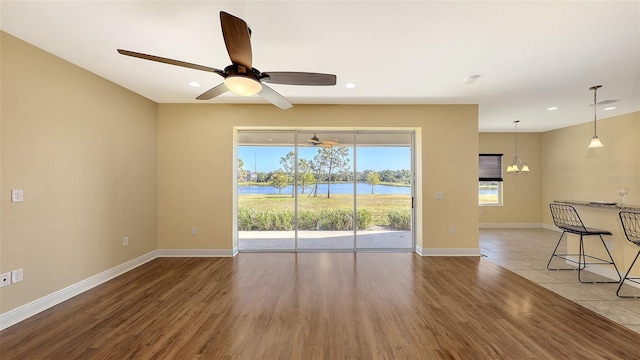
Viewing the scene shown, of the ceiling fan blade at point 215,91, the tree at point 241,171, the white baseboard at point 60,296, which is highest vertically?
the ceiling fan blade at point 215,91

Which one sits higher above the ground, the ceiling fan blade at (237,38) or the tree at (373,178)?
the ceiling fan blade at (237,38)

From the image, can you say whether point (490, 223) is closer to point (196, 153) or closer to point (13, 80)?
point (196, 153)

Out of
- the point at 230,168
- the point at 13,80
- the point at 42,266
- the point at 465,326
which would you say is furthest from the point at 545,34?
the point at 42,266

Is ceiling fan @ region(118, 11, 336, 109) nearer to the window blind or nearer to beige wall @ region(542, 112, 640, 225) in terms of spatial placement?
the window blind

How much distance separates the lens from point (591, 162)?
5738 millimetres

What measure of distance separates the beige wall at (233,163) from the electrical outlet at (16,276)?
1.95m

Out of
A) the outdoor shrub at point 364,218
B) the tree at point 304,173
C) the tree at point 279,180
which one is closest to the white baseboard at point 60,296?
the tree at point 279,180

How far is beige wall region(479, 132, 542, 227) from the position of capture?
22.7 ft

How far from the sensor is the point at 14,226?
2.31 meters

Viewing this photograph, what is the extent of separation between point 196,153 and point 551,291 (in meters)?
5.47

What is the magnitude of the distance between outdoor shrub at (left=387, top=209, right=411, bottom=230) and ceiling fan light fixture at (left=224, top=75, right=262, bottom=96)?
141 inches

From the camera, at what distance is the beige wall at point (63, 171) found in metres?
2.31

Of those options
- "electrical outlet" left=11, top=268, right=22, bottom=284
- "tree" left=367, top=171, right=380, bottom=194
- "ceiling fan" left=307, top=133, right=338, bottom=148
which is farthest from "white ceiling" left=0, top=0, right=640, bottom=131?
"electrical outlet" left=11, top=268, right=22, bottom=284

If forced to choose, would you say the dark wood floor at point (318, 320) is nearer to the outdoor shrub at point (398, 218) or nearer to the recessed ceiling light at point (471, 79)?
the outdoor shrub at point (398, 218)
